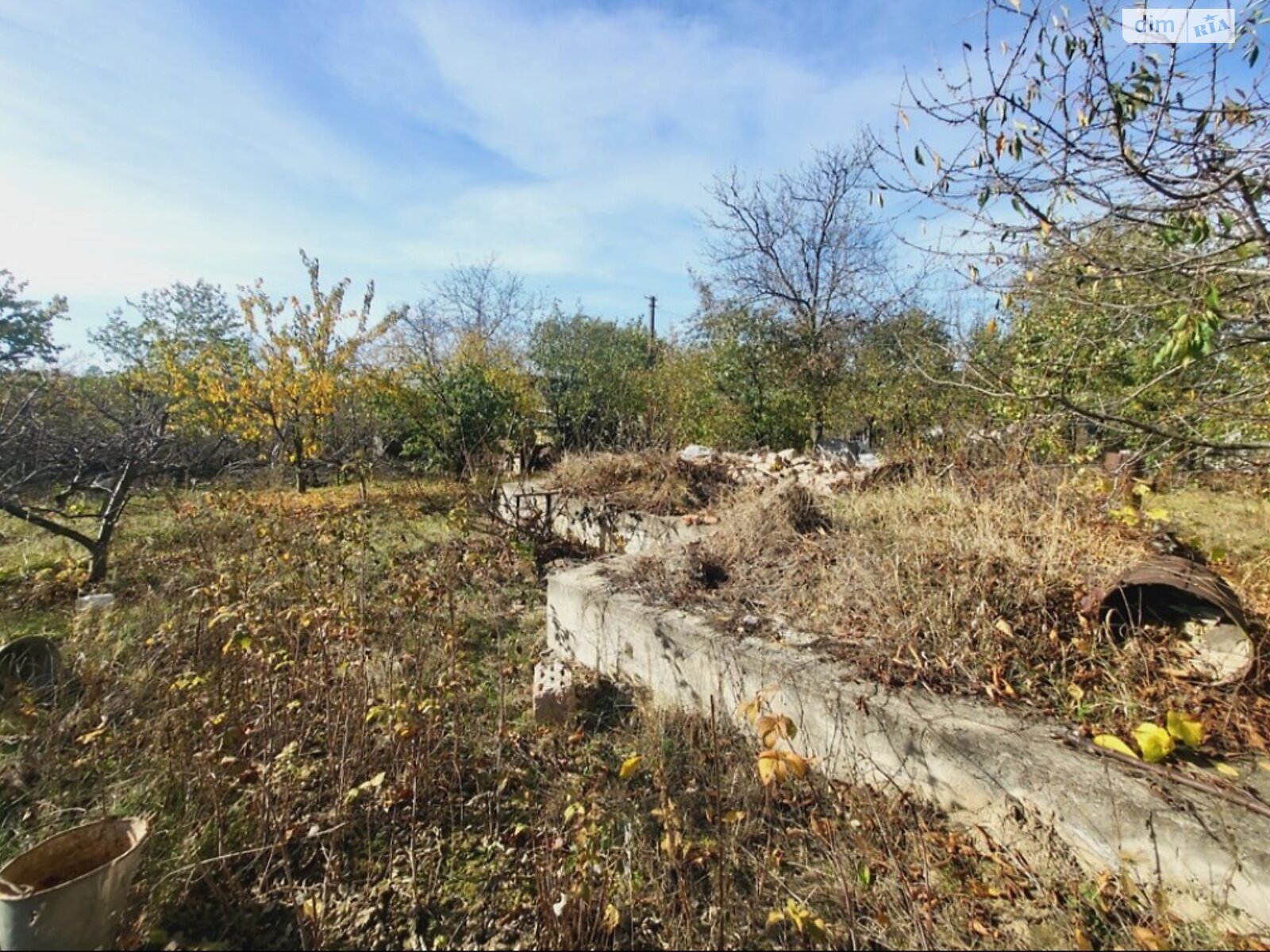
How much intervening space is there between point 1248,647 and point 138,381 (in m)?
12.7

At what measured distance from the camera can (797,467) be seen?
7.20m

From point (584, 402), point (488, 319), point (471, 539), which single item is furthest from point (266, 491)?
point (488, 319)

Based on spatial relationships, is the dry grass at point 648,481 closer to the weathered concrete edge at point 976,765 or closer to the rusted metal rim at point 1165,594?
the weathered concrete edge at point 976,765

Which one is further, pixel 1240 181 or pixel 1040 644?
pixel 1040 644

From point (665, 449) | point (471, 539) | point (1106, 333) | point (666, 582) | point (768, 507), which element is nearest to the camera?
point (1106, 333)

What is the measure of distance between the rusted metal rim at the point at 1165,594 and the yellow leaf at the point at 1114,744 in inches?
29.7

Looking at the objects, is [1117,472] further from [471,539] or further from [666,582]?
[471,539]

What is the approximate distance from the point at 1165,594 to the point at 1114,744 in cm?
122

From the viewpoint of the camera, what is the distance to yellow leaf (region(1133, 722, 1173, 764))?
6.37 feet

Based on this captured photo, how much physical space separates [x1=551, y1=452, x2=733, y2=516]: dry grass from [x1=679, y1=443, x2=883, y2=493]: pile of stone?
243mm

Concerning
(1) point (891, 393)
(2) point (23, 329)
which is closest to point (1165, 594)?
(1) point (891, 393)

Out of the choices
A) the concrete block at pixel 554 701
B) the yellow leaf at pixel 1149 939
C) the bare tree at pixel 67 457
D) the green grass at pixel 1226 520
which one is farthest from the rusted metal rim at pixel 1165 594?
the bare tree at pixel 67 457

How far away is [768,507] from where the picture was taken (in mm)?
4492

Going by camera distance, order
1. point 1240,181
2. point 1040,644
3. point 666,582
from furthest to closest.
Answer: point 666,582
point 1040,644
point 1240,181
